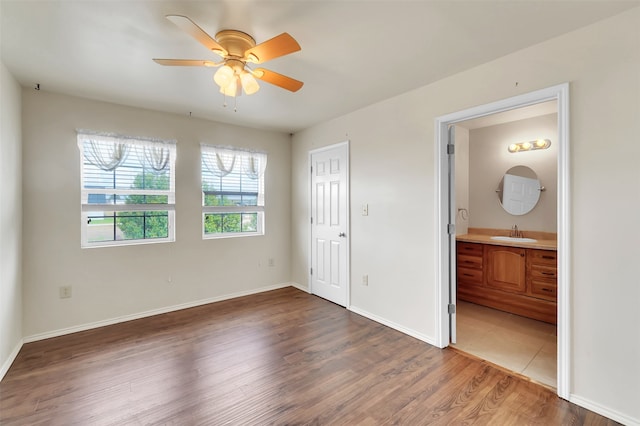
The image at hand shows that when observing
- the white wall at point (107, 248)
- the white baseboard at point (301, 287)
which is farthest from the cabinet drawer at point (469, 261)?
the white wall at point (107, 248)

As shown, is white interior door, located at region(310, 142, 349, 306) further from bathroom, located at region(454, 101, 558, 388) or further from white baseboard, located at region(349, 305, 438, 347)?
bathroom, located at region(454, 101, 558, 388)

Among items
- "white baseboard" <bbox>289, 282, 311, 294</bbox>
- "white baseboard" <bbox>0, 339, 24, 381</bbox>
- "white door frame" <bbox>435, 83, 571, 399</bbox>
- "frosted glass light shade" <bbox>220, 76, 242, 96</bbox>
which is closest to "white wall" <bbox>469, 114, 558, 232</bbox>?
"white door frame" <bbox>435, 83, 571, 399</bbox>

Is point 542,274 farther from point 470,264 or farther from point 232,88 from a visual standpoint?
point 232,88

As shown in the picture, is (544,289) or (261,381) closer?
(261,381)

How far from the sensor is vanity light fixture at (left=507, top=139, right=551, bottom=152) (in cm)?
373

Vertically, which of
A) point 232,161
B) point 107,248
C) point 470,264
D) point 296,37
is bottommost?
point 470,264

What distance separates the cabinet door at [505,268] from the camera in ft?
11.3

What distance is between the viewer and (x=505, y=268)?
141 inches

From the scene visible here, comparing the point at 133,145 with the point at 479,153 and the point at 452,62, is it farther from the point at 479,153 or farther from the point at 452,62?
the point at 479,153

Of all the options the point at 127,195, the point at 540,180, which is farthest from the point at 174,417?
the point at 540,180

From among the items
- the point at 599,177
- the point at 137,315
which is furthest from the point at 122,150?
the point at 599,177

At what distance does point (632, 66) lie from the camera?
1.73 meters

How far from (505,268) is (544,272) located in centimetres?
40

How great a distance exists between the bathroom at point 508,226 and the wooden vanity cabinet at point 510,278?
0.04ft
